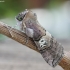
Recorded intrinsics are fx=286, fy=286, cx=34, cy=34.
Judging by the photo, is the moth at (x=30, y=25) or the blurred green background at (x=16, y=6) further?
the blurred green background at (x=16, y=6)

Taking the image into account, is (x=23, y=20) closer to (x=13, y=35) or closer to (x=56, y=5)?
(x=13, y=35)

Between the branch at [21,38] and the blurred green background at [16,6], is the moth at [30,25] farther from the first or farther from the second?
the blurred green background at [16,6]

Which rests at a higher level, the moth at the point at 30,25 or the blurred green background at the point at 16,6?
the moth at the point at 30,25

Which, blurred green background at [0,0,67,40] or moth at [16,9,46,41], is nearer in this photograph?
moth at [16,9,46,41]

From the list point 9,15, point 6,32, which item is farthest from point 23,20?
point 9,15

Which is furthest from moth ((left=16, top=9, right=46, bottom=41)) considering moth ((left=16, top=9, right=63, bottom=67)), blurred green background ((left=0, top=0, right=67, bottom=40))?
blurred green background ((left=0, top=0, right=67, bottom=40))

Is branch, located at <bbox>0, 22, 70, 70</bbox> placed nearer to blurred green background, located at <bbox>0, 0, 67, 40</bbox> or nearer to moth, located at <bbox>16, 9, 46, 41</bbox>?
moth, located at <bbox>16, 9, 46, 41</bbox>

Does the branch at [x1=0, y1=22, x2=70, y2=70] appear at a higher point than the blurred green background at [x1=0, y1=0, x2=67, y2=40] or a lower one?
higher

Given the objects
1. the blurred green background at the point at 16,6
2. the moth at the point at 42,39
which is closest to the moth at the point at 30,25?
the moth at the point at 42,39

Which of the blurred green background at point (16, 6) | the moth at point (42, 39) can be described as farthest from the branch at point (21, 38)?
the blurred green background at point (16, 6)

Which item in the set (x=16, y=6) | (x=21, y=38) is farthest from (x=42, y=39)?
(x=16, y=6)
